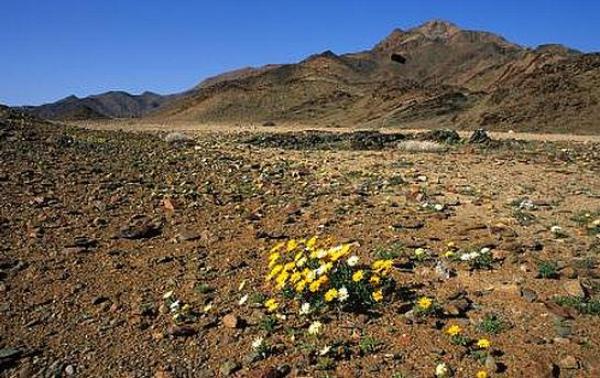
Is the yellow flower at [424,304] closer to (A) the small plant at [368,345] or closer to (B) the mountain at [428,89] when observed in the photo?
(A) the small plant at [368,345]

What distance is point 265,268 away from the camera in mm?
6609

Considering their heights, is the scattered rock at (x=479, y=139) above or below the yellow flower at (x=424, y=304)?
above

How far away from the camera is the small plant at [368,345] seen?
4961 mm

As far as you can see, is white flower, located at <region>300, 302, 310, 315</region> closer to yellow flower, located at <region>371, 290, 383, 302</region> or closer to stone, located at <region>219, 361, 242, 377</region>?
yellow flower, located at <region>371, 290, 383, 302</region>

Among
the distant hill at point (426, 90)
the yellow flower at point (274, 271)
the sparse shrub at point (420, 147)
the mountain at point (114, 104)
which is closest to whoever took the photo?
the yellow flower at point (274, 271)

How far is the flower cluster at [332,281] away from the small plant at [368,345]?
0.41m

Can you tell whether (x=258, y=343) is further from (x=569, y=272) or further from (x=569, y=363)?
(x=569, y=272)

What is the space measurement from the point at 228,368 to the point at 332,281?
123 centimetres

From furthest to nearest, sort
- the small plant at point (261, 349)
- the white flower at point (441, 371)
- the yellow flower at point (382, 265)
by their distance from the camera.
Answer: the yellow flower at point (382, 265) → the small plant at point (261, 349) → the white flower at point (441, 371)

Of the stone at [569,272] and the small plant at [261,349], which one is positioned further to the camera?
the stone at [569,272]

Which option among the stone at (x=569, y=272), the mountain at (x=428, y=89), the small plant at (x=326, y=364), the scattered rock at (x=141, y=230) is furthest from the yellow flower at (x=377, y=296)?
the mountain at (x=428, y=89)

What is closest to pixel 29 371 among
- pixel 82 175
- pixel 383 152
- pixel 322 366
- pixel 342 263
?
pixel 322 366

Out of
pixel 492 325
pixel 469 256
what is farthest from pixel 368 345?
pixel 469 256

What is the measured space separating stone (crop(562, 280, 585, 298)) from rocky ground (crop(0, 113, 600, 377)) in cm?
2
